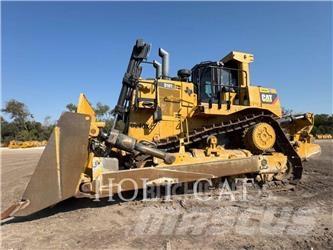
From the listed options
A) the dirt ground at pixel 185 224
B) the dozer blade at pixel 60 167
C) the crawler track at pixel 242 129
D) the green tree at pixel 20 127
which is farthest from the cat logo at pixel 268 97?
the green tree at pixel 20 127

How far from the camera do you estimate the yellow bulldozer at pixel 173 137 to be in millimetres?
5445

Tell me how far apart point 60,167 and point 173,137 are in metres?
3.04

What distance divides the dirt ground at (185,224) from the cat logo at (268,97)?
8.90ft

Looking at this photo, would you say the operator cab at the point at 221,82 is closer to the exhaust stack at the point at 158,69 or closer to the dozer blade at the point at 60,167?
the exhaust stack at the point at 158,69

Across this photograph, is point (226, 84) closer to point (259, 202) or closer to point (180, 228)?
Result: point (259, 202)

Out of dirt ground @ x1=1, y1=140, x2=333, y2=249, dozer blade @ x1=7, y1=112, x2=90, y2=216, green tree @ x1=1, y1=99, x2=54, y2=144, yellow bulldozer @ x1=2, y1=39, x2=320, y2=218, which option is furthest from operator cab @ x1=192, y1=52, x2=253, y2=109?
green tree @ x1=1, y1=99, x2=54, y2=144

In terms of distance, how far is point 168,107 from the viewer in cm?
789

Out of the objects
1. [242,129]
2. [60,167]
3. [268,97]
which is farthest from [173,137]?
[268,97]

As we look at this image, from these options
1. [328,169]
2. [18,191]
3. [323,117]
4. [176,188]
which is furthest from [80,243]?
[323,117]

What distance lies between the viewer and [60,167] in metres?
5.32

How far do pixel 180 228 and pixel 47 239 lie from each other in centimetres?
209

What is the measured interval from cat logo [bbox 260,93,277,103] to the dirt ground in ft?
8.90

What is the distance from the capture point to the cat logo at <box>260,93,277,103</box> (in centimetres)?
859

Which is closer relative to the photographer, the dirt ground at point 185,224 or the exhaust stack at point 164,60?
the dirt ground at point 185,224
